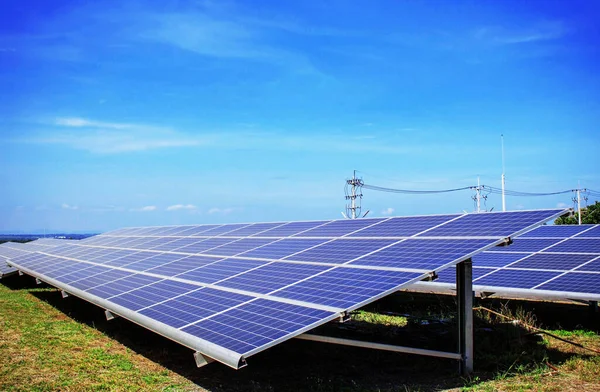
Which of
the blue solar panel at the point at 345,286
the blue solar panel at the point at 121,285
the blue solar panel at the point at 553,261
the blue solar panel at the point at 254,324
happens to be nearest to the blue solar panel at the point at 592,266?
the blue solar panel at the point at 553,261

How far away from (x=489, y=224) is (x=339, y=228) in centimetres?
587

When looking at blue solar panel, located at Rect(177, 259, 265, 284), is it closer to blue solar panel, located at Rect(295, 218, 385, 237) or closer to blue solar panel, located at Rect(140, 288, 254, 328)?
blue solar panel, located at Rect(140, 288, 254, 328)

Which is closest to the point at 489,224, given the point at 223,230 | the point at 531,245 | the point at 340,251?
the point at 340,251

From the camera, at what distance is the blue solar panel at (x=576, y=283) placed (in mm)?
15281

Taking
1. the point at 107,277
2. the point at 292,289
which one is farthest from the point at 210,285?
the point at 107,277

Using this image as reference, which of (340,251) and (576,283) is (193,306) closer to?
(340,251)

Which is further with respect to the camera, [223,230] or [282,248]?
[223,230]

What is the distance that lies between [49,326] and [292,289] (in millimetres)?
10604

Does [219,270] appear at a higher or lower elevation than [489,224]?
lower

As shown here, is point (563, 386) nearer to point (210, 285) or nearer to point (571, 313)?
point (210, 285)

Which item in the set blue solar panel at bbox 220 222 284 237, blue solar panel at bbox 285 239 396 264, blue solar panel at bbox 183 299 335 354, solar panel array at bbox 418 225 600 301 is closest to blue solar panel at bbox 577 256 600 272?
solar panel array at bbox 418 225 600 301

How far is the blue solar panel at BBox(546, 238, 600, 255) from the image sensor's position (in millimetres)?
19111

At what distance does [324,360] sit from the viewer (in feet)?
43.6

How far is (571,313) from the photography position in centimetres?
1909
